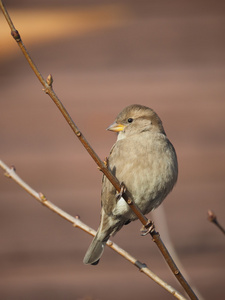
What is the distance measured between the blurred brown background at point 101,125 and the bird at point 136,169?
95.3 inches

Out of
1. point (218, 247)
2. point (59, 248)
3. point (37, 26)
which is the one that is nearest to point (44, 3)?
point (37, 26)

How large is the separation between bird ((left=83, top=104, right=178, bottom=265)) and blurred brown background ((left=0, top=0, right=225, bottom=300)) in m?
2.42

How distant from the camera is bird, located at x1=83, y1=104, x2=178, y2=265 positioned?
296cm

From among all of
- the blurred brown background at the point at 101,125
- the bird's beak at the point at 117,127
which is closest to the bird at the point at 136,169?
the bird's beak at the point at 117,127

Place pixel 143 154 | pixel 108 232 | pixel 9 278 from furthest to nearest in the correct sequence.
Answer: pixel 9 278 → pixel 108 232 → pixel 143 154

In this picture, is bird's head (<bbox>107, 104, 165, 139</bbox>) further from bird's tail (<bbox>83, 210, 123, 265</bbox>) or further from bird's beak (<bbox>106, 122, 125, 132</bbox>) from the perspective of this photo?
bird's tail (<bbox>83, 210, 123, 265</bbox>)

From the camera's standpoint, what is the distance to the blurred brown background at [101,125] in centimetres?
565

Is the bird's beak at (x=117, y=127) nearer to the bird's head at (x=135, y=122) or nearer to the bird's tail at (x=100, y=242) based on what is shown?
the bird's head at (x=135, y=122)

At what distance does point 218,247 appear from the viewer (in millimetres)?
5746

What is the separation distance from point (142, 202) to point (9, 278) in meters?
3.04

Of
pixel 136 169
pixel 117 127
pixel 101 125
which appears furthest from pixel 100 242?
pixel 101 125

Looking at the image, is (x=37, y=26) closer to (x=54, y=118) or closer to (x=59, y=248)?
→ (x=54, y=118)

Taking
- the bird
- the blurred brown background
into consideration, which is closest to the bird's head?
the bird

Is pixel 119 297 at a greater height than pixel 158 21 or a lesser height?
lesser
